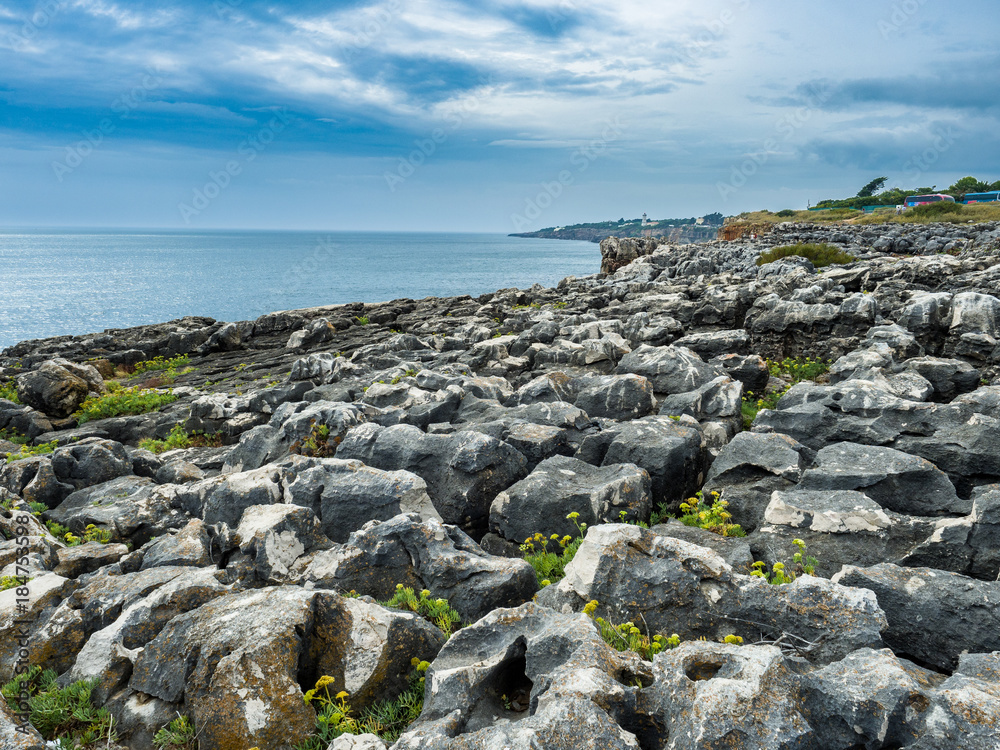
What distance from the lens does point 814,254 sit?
52594mm

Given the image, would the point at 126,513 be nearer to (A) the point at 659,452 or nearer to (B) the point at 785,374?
(A) the point at 659,452

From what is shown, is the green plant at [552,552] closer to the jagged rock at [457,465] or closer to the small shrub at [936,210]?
the jagged rock at [457,465]

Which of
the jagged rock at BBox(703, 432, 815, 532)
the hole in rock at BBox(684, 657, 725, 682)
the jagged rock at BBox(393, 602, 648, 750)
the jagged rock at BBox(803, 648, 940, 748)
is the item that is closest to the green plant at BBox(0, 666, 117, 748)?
the jagged rock at BBox(393, 602, 648, 750)

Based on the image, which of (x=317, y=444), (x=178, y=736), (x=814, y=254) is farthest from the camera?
(x=814, y=254)

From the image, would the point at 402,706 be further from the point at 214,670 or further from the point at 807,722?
the point at 807,722

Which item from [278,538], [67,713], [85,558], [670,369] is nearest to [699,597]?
[278,538]

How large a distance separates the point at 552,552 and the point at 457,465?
3.19 m

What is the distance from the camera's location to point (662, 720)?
569 cm

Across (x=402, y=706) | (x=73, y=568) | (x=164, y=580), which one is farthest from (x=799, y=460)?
(x=73, y=568)

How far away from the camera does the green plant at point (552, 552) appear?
34.6 ft

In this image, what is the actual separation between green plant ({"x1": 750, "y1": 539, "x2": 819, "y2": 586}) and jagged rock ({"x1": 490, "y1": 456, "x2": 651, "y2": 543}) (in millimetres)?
3141

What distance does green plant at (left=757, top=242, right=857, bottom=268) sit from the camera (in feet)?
163

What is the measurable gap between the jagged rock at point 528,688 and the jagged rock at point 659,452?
6048mm

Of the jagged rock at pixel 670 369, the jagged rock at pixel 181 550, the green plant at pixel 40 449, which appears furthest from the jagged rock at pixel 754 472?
the green plant at pixel 40 449
